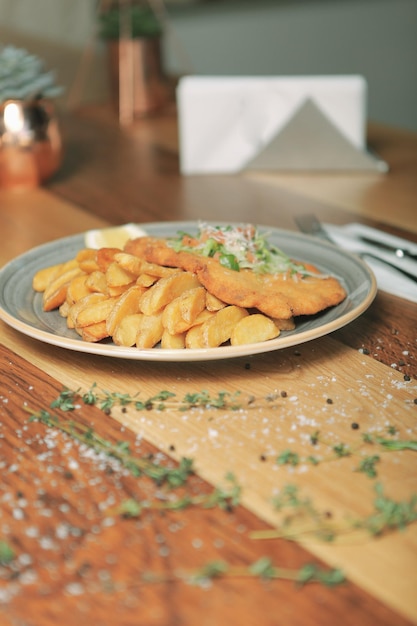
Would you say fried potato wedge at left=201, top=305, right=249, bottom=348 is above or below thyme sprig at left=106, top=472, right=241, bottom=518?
Result: above

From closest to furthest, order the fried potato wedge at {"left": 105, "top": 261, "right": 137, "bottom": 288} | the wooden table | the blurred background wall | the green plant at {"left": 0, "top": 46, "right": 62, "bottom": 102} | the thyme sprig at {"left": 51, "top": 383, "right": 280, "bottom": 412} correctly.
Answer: the wooden table, the thyme sprig at {"left": 51, "top": 383, "right": 280, "bottom": 412}, the fried potato wedge at {"left": 105, "top": 261, "right": 137, "bottom": 288}, the green plant at {"left": 0, "top": 46, "right": 62, "bottom": 102}, the blurred background wall

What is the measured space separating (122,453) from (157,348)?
192mm

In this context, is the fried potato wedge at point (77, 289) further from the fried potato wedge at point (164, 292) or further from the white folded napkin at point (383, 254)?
the white folded napkin at point (383, 254)

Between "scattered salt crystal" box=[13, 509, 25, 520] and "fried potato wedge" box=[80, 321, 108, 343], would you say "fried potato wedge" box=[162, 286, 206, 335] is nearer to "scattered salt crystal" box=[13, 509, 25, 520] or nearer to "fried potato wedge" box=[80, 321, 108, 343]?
"fried potato wedge" box=[80, 321, 108, 343]

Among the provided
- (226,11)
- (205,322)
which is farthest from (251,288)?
(226,11)

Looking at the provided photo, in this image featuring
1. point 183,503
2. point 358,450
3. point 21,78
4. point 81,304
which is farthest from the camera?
point 21,78

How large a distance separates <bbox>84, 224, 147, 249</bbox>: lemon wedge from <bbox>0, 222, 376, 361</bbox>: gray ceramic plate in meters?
0.02

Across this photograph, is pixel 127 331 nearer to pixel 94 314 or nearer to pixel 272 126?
pixel 94 314

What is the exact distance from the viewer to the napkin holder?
6.68 feet

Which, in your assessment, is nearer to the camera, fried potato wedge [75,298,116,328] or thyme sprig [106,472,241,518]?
thyme sprig [106,472,241,518]

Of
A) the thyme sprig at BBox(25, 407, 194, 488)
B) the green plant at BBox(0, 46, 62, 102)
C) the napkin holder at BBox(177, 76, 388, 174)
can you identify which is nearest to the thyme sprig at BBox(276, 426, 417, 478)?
the thyme sprig at BBox(25, 407, 194, 488)

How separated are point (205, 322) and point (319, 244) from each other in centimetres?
40

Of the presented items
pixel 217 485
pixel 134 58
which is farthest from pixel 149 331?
pixel 134 58

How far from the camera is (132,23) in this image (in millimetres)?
2574
